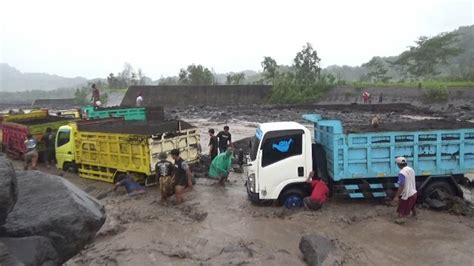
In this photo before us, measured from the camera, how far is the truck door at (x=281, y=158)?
936 centimetres

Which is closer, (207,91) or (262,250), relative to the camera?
(262,250)

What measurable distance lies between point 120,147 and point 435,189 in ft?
26.3

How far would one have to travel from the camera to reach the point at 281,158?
9.41 metres

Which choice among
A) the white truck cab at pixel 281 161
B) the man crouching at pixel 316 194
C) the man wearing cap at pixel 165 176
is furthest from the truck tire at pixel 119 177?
the man crouching at pixel 316 194

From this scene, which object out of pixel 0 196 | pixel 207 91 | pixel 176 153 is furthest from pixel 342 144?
pixel 207 91

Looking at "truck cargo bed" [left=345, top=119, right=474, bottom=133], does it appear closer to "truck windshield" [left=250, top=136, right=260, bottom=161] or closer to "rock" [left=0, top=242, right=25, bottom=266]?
"truck windshield" [left=250, top=136, right=260, bottom=161]

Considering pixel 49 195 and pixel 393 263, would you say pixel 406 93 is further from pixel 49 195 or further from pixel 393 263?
pixel 49 195

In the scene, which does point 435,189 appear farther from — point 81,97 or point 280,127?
point 81,97

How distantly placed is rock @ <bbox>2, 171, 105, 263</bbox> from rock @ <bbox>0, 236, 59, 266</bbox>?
20 centimetres

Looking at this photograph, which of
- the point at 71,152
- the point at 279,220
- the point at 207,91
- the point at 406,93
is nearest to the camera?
the point at 279,220

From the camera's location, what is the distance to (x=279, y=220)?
9086 mm

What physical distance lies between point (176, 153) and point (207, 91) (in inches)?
1458

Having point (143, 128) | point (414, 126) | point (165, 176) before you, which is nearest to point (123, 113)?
point (143, 128)

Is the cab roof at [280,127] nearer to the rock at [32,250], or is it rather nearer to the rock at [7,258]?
the rock at [32,250]
